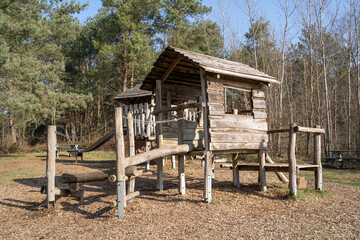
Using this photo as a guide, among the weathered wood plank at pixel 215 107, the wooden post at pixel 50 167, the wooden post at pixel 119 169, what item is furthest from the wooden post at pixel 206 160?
the wooden post at pixel 50 167

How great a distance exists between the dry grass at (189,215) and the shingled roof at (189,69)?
3.73 m

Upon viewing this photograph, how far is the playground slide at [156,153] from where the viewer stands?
289 inches

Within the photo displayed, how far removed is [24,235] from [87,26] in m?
28.3

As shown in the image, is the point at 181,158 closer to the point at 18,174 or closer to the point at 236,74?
the point at 236,74

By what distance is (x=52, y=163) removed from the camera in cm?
753

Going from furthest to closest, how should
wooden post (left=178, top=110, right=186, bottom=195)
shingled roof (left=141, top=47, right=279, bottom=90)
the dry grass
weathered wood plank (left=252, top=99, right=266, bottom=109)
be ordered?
weathered wood plank (left=252, top=99, right=266, bottom=109) < wooden post (left=178, top=110, right=186, bottom=195) < shingled roof (left=141, top=47, right=279, bottom=90) < the dry grass

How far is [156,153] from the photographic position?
26.0ft

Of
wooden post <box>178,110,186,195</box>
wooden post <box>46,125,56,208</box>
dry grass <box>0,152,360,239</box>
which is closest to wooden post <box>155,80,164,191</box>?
dry grass <box>0,152,360,239</box>

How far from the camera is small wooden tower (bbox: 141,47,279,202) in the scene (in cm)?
856

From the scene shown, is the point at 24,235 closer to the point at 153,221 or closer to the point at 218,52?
the point at 153,221

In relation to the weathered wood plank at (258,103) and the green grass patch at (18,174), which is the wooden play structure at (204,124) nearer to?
the weathered wood plank at (258,103)

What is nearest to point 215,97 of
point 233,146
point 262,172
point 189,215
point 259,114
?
point 233,146

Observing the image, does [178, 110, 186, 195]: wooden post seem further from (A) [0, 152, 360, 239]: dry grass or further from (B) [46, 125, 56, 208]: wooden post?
(B) [46, 125, 56, 208]: wooden post

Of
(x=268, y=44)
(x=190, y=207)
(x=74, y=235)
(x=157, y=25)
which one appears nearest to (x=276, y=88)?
(x=268, y=44)
